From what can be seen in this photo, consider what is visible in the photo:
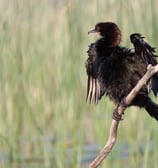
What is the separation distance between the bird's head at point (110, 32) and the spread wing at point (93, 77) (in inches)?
3.5

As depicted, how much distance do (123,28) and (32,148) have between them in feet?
6.45

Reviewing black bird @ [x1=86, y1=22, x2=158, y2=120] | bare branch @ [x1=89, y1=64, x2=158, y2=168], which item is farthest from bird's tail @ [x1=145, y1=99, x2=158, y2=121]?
bare branch @ [x1=89, y1=64, x2=158, y2=168]

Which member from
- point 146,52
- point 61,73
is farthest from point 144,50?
point 61,73

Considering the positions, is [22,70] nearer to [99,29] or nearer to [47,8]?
[47,8]

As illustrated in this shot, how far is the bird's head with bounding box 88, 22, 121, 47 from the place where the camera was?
3613 millimetres

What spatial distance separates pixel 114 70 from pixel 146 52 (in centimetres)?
40

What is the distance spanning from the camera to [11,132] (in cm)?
524

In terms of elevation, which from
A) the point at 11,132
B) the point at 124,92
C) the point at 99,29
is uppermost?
the point at 99,29

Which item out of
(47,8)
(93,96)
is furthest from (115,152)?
(47,8)

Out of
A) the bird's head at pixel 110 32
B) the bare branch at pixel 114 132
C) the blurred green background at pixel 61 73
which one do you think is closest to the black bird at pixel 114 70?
the bird's head at pixel 110 32

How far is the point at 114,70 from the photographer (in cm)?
358

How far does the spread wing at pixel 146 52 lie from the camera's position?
321 centimetres

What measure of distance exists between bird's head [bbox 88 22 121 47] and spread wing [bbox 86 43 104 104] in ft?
0.29

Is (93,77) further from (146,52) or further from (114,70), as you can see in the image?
(146,52)
